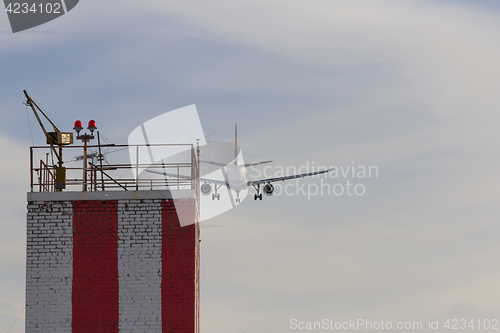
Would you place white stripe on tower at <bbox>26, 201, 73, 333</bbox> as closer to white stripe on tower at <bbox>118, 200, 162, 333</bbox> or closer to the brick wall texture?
the brick wall texture

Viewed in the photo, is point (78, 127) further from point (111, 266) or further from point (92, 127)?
point (111, 266)

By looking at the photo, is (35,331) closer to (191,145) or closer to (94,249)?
(94,249)

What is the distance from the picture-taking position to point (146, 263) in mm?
23562

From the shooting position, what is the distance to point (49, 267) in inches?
926

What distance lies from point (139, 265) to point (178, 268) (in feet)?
4.18

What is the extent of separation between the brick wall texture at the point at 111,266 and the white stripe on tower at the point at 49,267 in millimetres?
32

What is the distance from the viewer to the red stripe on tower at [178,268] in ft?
76.3

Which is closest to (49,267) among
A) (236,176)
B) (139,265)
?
(139,265)

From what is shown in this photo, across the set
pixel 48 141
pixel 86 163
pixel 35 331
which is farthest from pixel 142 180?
pixel 35 331

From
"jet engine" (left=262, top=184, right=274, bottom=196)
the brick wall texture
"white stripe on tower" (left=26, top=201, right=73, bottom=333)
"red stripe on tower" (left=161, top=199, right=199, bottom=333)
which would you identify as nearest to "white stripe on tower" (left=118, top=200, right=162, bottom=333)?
the brick wall texture

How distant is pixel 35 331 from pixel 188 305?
194 inches

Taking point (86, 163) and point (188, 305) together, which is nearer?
point (188, 305)

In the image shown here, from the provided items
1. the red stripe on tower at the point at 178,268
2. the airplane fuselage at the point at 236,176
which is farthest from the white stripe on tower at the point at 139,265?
the airplane fuselage at the point at 236,176

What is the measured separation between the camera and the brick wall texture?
23188 mm
